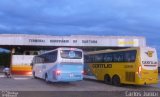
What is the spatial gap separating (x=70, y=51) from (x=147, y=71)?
575 cm

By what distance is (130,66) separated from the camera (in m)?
27.6

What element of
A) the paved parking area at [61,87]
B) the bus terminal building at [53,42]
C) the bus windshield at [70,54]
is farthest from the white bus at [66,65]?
the bus terminal building at [53,42]

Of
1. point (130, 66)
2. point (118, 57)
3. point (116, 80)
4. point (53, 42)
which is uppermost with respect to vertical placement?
point (53, 42)

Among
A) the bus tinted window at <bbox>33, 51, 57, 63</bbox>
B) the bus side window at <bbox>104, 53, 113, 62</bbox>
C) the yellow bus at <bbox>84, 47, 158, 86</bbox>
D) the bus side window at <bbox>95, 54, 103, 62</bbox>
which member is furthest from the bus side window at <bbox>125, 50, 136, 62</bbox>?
the bus tinted window at <bbox>33, 51, 57, 63</bbox>

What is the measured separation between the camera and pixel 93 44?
5094 centimetres

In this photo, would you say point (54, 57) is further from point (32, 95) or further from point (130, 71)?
point (32, 95)

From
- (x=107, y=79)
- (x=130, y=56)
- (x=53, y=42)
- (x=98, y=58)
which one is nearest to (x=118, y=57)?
(x=130, y=56)

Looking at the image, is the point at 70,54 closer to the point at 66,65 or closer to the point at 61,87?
the point at 66,65

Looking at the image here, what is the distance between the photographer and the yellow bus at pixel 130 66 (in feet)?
88.6

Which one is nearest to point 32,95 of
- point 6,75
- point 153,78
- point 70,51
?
point 70,51

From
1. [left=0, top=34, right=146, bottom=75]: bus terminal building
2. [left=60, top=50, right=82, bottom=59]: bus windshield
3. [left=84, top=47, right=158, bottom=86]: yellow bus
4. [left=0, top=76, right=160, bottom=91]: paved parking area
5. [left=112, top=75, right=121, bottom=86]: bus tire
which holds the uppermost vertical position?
[left=0, top=34, right=146, bottom=75]: bus terminal building

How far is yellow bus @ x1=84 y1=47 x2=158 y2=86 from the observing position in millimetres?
27000

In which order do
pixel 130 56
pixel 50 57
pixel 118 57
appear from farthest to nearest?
pixel 50 57 → pixel 118 57 → pixel 130 56

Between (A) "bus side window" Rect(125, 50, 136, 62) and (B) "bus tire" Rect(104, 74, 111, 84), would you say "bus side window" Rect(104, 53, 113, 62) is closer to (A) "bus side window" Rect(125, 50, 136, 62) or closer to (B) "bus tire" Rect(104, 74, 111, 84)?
(B) "bus tire" Rect(104, 74, 111, 84)
